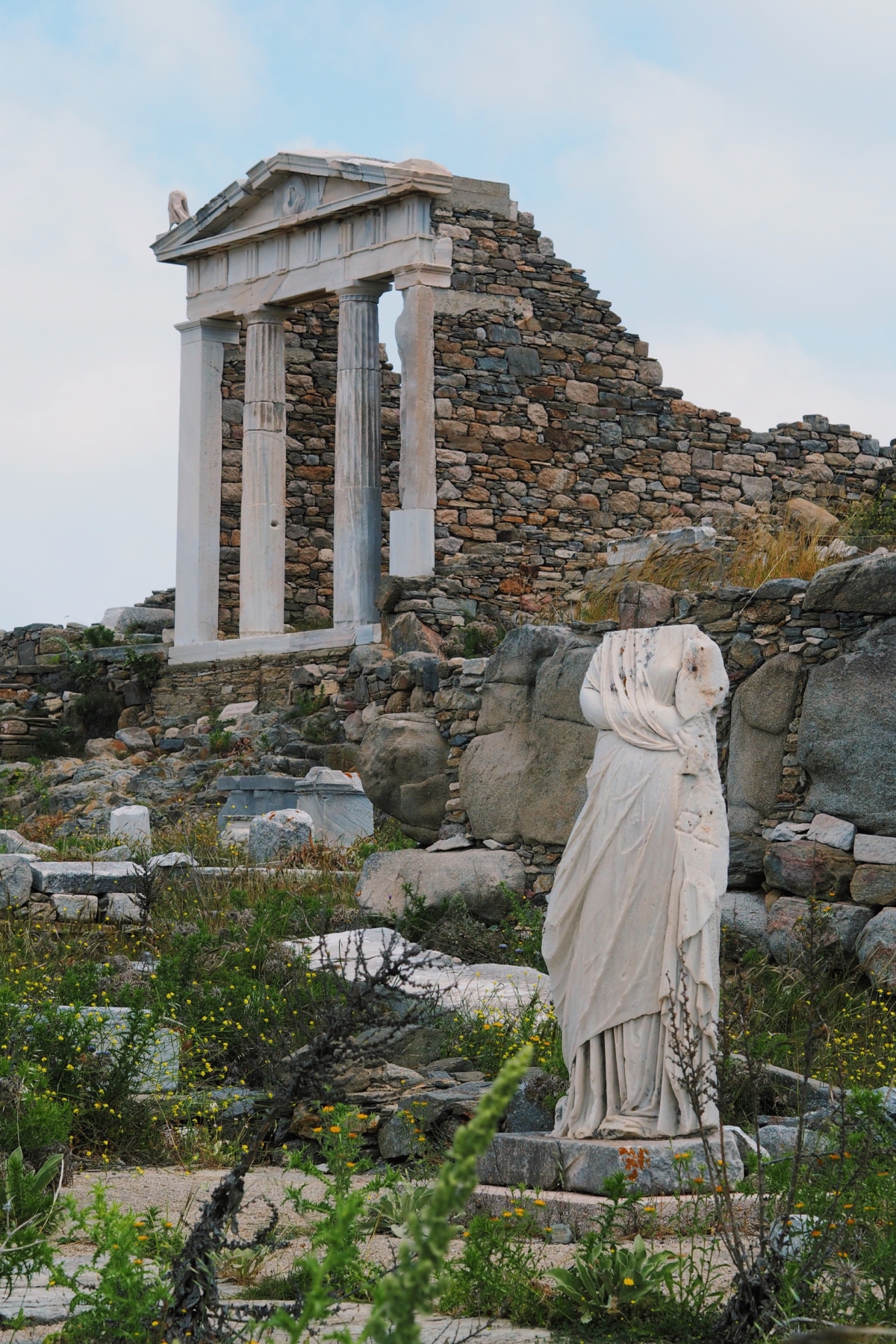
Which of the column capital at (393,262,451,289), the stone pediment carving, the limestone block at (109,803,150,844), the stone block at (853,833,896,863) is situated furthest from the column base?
the stone block at (853,833,896,863)

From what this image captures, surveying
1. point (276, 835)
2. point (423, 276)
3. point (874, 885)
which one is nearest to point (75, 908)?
point (276, 835)

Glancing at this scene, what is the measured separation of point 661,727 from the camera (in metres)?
5.98

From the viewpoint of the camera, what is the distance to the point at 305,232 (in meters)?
19.4

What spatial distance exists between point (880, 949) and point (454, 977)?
215 centimetres

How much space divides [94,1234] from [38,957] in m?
5.34

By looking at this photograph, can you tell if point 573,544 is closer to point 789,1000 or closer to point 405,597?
point 405,597

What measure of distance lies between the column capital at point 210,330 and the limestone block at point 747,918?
42.1ft

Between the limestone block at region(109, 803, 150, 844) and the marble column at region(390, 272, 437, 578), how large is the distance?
587 cm

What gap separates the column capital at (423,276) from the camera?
18.4m

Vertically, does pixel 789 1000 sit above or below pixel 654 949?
below

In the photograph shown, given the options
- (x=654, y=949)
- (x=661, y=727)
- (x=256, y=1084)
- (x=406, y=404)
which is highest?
(x=406, y=404)

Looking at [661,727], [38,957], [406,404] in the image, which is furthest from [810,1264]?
[406,404]

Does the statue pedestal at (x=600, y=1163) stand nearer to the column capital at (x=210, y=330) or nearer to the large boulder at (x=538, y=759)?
the large boulder at (x=538, y=759)

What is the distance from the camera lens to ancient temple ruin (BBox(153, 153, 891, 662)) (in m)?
18.5
